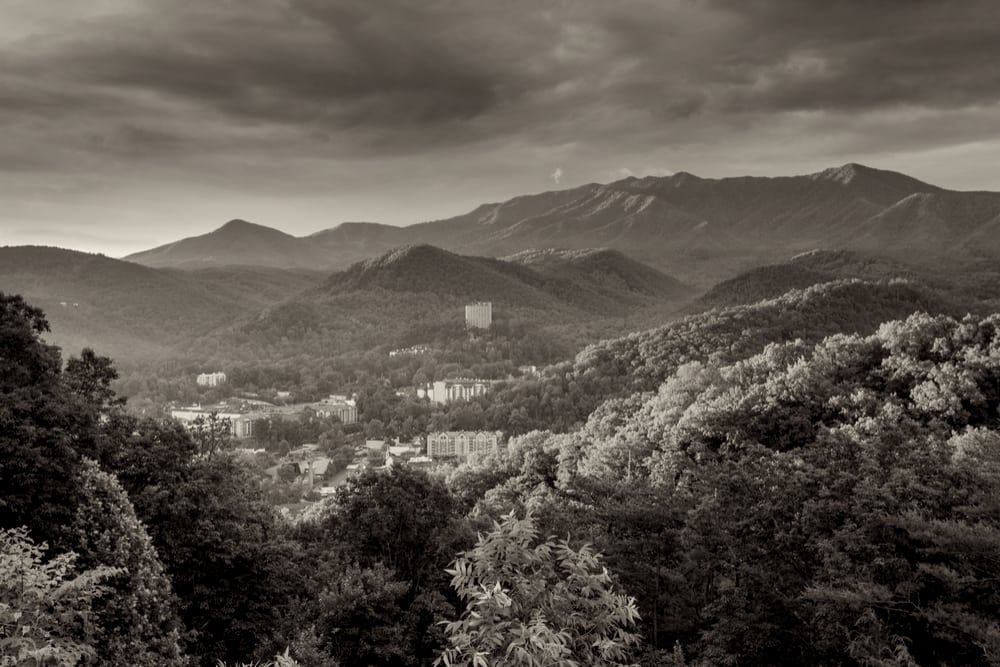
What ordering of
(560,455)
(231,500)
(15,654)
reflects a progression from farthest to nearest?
(560,455) < (231,500) < (15,654)

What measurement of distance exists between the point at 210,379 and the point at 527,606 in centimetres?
11281

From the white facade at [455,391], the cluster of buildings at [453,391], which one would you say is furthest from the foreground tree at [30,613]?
the white facade at [455,391]

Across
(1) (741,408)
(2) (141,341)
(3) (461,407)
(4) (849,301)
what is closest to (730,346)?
(4) (849,301)

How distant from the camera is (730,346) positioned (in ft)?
221

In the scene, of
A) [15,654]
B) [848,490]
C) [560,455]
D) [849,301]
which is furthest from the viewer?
[849,301]

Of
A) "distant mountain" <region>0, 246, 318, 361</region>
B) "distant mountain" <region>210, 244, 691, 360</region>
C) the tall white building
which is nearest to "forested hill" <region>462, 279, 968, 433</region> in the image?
"distant mountain" <region>210, 244, 691, 360</region>

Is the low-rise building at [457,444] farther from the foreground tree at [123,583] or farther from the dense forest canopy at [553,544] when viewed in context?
the foreground tree at [123,583]

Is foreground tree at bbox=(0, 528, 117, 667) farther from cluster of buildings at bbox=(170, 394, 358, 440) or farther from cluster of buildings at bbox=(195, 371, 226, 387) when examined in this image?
cluster of buildings at bbox=(195, 371, 226, 387)

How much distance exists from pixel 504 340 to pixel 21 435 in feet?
400

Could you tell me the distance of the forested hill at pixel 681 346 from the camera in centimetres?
7019

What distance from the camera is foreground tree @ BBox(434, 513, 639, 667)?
5.68 metres

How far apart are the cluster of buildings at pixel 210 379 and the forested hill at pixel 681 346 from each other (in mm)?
48452

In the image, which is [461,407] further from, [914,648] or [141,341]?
[141,341]

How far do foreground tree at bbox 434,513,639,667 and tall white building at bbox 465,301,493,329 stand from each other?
141 meters
